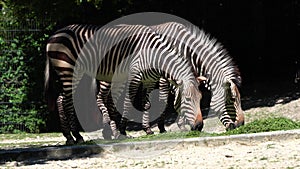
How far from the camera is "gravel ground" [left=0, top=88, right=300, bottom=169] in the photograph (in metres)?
7.41

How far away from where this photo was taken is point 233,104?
34.2ft

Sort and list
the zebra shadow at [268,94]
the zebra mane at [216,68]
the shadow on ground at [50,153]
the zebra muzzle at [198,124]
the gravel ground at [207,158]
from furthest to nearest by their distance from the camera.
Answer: the zebra shadow at [268,94] → the zebra mane at [216,68] → the zebra muzzle at [198,124] → the shadow on ground at [50,153] → the gravel ground at [207,158]

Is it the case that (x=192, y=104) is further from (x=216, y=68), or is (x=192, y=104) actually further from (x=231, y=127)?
(x=216, y=68)

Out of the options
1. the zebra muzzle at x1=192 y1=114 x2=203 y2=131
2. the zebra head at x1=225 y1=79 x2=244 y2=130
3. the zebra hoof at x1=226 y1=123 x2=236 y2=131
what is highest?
the zebra head at x1=225 y1=79 x2=244 y2=130

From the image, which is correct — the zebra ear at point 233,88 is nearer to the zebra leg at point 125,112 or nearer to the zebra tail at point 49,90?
the zebra leg at point 125,112

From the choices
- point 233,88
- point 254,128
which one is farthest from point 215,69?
point 254,128

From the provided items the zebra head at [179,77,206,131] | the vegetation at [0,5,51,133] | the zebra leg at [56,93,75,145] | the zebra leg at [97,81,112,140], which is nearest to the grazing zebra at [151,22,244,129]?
the zebra head at [179,77,206,131]

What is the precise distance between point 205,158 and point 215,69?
9.87 ft

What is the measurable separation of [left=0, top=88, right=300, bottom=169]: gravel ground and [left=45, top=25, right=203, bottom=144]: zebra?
130 centimetres

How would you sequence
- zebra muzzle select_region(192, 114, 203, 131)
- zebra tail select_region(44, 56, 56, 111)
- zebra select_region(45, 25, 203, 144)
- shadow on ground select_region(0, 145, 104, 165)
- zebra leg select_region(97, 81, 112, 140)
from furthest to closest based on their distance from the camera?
zebra leg select_region(97, 81, 112, 140) < zebra tail select_region(44, 56, 56, 111) < zebra select_region(45, 25, 203, 144) < zebra muzzle select_region(192, 114, 203, 131) < shadow on ground select_region(0, 145, 104, 165)

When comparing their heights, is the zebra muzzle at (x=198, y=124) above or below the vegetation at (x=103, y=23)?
below

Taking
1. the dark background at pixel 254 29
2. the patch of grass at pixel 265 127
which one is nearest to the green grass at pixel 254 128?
the patch of grass at pixel 265 127

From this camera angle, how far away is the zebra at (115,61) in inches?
401

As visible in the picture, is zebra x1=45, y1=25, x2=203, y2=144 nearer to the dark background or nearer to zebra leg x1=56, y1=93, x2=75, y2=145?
zebra leg x1=56, y1=93, x2=75, y2=145
